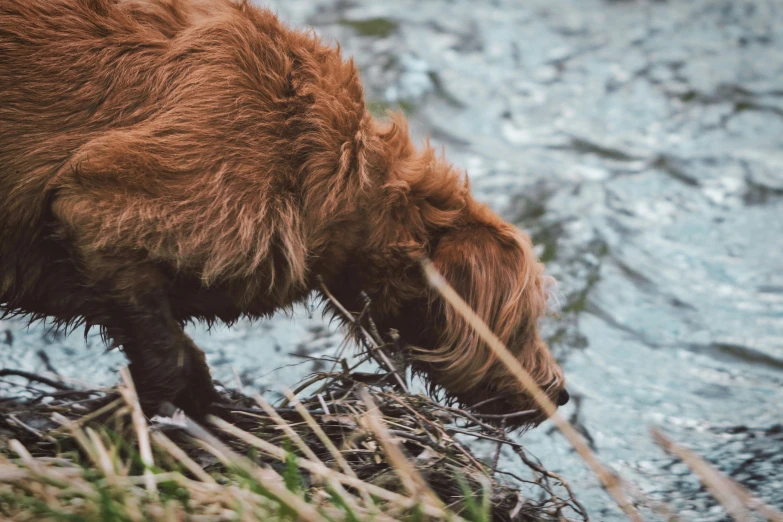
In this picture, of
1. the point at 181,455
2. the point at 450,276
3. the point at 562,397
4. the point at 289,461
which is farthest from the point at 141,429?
the point at 562,397

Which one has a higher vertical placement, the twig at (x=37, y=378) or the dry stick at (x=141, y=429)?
the dry stick at (x=141, y=429)

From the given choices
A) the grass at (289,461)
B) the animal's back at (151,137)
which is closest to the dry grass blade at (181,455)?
the grass at (289,461)

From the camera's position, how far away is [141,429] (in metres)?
2.70

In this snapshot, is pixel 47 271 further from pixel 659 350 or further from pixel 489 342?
pixel 659 350

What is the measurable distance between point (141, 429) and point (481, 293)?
4.02ft

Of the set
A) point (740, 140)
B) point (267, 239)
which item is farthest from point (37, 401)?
point (740, 140)

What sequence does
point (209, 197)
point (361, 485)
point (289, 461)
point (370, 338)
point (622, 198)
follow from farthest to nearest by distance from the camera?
1. point (622, 198)
2. point (370, 338)
3. point (209, 197)
4. point (361, 485)
5. point (289, 461)

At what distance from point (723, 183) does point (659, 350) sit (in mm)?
1912

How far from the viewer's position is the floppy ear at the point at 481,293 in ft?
10.4

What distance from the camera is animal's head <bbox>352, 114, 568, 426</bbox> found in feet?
10.4

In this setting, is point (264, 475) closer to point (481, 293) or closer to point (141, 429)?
point (141, 429)

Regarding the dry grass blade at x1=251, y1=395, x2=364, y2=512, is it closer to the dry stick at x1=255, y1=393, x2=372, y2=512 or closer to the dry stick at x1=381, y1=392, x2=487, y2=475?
the dry stick at x1=255, y1=393, x2=372, y2=512

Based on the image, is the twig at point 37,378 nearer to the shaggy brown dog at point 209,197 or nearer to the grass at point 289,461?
the grass at point 289,461

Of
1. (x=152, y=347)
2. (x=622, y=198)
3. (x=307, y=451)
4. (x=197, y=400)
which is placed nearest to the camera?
(x=307, y=451)
